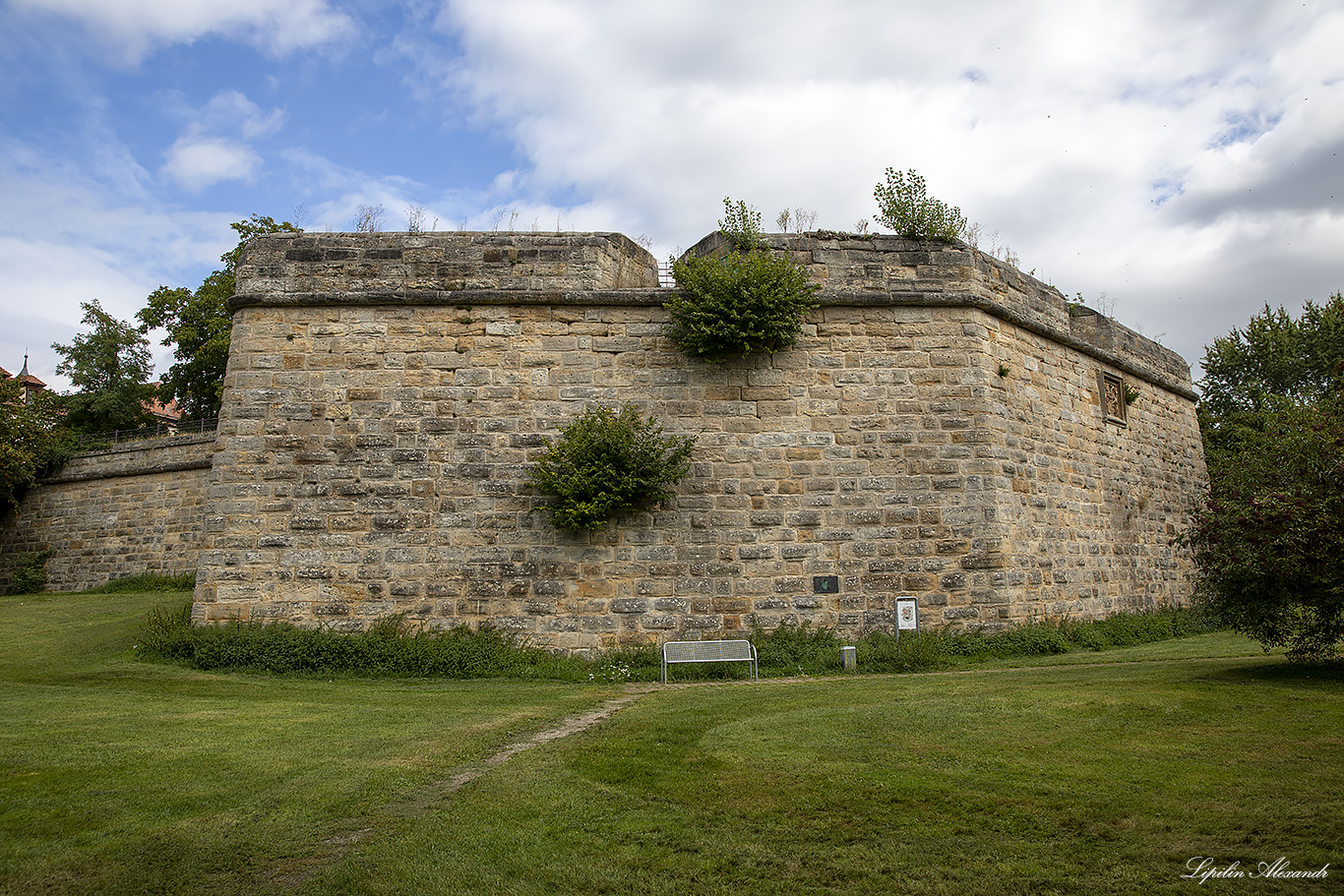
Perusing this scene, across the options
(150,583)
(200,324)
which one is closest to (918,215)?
(150,583)

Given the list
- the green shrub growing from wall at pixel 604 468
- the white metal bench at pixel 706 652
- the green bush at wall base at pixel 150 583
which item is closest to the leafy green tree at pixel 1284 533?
the white metal bench at pixel 706 652

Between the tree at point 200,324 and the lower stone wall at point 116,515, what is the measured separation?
5.91 metres

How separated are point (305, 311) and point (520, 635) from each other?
17.8 ft

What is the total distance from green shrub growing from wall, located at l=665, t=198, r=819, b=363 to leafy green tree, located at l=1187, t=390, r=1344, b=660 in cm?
527

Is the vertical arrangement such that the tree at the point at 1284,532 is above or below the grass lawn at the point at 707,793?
above

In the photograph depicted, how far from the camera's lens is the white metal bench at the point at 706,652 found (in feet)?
31.4

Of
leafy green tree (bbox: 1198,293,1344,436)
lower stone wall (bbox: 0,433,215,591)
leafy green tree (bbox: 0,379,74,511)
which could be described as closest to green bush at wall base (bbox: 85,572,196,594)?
lower stone wall (bbox: 0,433,215,591)

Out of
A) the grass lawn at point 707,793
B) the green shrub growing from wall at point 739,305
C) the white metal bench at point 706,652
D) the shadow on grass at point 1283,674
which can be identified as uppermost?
the green shrub growing from wall at point 739,305

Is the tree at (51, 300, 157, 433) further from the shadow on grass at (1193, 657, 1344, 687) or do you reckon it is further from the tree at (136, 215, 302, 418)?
the shadow on grass at (1193, 657, 1344, 687)

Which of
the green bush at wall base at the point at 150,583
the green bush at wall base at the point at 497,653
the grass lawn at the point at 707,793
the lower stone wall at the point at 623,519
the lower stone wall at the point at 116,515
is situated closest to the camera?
the grass lawn at the point at 707,793

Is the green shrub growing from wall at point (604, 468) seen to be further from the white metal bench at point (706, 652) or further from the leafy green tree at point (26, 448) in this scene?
the leafy green tree at point (26, 448)

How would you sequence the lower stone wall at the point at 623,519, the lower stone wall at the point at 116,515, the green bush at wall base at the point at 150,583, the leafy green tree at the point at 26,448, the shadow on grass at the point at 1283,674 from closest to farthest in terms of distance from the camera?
1. the shadow on grass at the point at 1283,674
2. the lower stone wall at the point at 623,519
3. the green bush at wall base at the point at 150,583
4. the lower stone wall at the point at 116,515
5. the leafy green tree at the point at 26,448

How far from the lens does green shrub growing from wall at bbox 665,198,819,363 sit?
1094cm

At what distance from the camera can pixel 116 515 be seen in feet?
71.9
